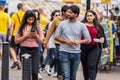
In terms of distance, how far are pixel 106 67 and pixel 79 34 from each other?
17.6 ft

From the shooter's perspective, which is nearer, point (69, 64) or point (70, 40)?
point (70, 40)

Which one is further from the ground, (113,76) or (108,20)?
(108,20)

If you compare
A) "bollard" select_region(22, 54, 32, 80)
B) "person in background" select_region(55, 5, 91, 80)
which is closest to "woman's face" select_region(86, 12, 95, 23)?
"person in background" select_region(55, 5, 91, 80)

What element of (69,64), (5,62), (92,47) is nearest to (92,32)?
(92,47)

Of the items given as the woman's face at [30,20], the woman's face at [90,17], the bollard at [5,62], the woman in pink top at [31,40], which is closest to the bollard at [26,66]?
the bollard at [5,62]

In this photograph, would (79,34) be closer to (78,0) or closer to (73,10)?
(73,10)

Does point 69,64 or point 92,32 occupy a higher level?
point 92,32

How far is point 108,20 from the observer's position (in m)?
13.8

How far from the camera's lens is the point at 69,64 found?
8.50 meters

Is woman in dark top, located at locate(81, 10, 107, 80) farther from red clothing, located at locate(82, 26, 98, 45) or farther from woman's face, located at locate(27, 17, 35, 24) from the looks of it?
woman's face, located at locate(27, 17, 35, 24)

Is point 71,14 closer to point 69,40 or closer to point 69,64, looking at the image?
point 69,40

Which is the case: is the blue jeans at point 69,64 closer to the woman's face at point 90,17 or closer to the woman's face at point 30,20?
the woman's face at point 30,20

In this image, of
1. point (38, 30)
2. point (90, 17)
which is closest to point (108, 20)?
point (90, 17)

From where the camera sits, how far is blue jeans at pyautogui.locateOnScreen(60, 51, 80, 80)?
8.38 m
